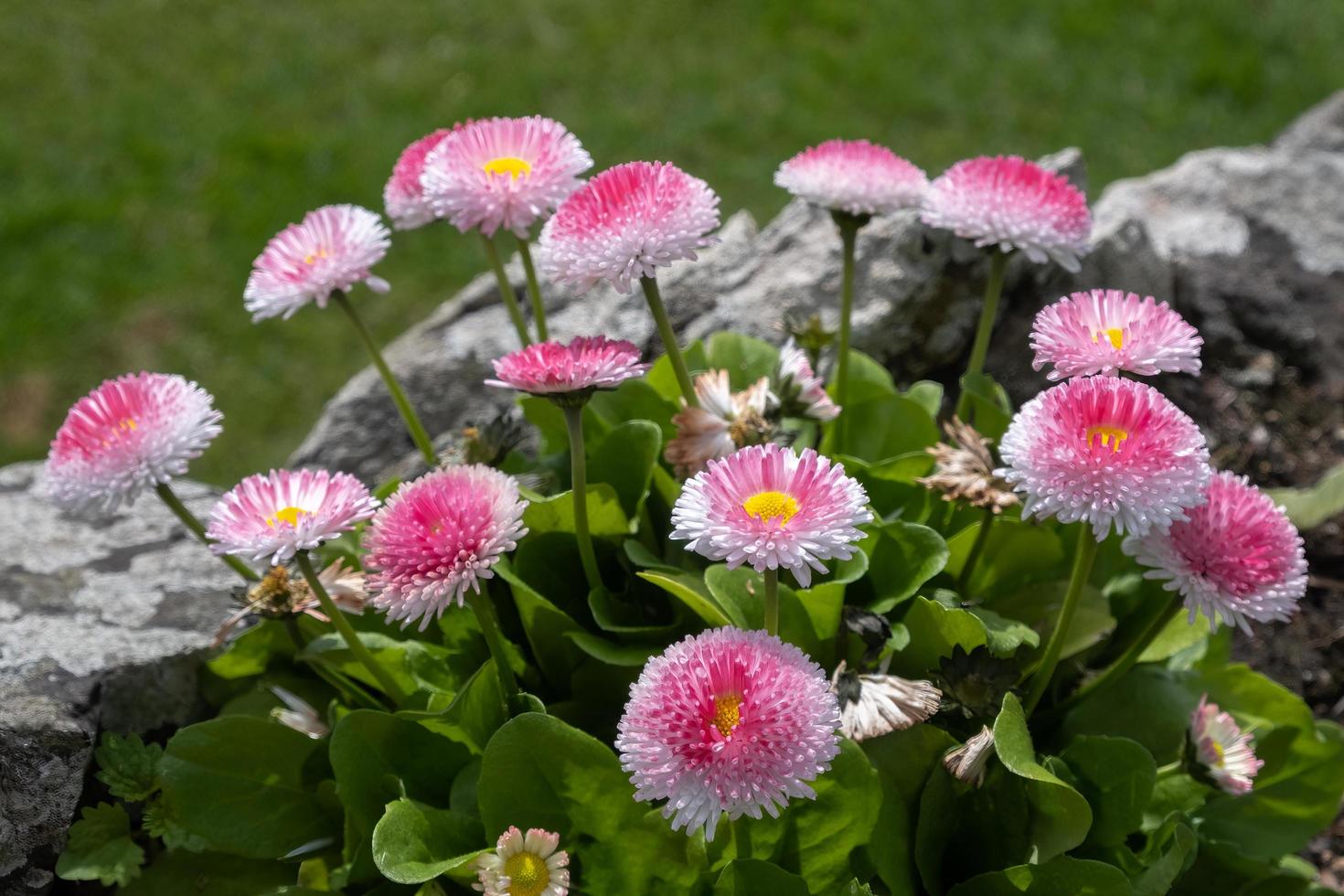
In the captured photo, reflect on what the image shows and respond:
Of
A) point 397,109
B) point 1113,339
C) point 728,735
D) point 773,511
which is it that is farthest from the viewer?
point 397,109

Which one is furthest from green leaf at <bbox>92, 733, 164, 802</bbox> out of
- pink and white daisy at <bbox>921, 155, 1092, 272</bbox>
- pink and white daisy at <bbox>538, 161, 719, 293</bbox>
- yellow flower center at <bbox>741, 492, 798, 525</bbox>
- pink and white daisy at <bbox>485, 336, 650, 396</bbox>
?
pink and white daisy at <bbox>921, 155, 1092, 272</bbox>

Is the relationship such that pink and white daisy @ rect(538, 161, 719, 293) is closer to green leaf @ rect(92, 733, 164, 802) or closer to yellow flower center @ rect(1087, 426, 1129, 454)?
yellow flower center @ rect(1087, 426, 1129, 454)

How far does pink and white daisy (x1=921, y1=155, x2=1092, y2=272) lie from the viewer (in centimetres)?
199

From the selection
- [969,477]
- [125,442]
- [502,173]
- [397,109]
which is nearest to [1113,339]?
[969,477]

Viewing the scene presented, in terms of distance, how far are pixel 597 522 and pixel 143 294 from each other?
3.34 metres

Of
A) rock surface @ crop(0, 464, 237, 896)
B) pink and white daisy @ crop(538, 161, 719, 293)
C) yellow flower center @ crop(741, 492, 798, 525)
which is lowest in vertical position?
rock surface @ crop(0, 464, 237, 896)

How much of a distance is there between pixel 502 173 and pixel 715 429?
19.8 inches

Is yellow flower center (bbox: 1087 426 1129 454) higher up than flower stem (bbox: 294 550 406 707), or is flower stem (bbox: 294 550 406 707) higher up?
yellow flower center (bbox: 1087 426 1129 454)

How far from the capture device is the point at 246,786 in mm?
2043

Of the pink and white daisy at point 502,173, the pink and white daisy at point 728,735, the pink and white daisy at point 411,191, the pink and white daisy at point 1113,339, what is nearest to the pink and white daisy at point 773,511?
the pink and white daisy at point 728,735

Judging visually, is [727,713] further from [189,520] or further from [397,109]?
[397,109]

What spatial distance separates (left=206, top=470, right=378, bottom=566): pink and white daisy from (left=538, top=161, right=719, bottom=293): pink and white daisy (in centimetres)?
42

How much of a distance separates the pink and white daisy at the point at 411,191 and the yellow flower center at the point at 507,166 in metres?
0.16

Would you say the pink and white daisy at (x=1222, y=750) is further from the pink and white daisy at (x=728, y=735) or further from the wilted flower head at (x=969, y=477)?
the pink and white daisy at (x=728, y=735)
